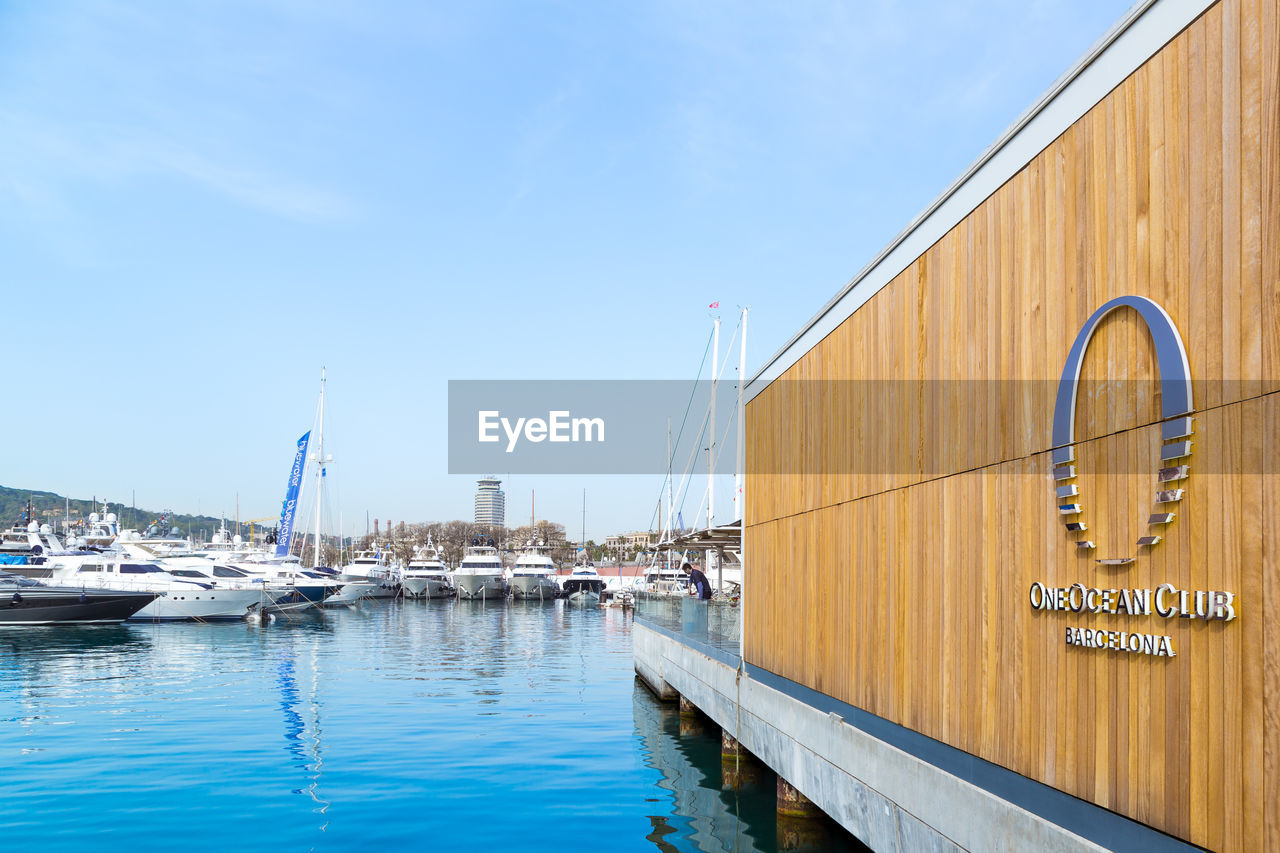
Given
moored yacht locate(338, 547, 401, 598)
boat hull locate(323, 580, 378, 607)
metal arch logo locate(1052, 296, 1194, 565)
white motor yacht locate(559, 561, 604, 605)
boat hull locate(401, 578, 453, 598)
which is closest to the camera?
metal arch logo locate(1052, 296, 1194, 565)

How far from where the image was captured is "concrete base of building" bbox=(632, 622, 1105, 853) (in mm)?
6832

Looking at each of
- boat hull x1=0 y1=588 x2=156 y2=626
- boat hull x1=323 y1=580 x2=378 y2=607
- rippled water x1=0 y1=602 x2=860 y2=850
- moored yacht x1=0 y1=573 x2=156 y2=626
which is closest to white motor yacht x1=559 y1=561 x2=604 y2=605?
boat hull x1=323 y1=580 x2=378 y2=607

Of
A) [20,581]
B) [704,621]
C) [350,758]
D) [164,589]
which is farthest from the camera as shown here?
[164,589]

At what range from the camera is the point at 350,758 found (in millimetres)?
17078

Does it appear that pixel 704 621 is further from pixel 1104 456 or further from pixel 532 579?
pixel 532 579

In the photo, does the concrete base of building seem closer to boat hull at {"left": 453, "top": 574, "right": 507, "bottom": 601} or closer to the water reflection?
the water reflection

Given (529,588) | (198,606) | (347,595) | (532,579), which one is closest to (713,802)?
(198,606)

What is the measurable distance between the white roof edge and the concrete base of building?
180 inches

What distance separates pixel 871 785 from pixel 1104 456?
4.31 m

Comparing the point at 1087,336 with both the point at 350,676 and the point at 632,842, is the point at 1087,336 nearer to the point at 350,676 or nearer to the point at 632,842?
the point at 632,842

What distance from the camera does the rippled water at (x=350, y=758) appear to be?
1278cm

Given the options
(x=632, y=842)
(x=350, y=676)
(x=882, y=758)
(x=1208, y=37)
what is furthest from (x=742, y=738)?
(x=350, y=676)

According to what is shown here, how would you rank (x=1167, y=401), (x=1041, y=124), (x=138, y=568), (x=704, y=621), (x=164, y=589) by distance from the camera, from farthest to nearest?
(x=138, y=568) < (x=164, y=589) < (x=704, y=621) < (x=1041, y=124) < (x=1167, y=401)

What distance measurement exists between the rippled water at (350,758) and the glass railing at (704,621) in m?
2.01
